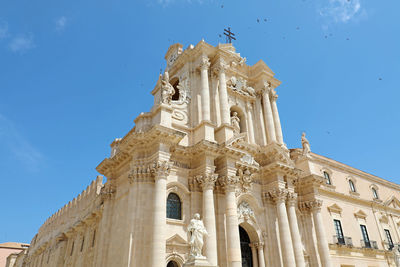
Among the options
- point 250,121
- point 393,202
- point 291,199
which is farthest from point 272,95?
point 393,202

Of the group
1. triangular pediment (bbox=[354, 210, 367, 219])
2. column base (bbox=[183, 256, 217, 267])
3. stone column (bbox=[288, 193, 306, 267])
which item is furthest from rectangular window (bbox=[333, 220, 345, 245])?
column base (bbox=[183, 256, 217, 267])

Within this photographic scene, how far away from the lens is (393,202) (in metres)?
31.8

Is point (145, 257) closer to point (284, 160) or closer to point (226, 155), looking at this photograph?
point (226, 155)

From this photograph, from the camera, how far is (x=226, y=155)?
18281 mm

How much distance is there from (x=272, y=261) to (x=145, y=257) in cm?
832

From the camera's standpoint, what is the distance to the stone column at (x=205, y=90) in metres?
19.8

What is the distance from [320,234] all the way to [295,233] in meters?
3.27

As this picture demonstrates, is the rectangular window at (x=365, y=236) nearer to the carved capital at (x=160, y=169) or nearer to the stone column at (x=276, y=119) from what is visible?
the stone column at (x=276, y=119)

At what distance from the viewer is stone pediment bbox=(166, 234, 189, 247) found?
51.0ft

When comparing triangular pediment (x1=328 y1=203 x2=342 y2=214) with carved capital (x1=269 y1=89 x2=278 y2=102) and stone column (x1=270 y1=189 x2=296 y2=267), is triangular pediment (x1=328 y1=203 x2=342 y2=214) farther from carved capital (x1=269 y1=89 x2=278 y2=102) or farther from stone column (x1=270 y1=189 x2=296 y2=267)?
carved capital (x1=269 y1=89 x2=278 y2=102)

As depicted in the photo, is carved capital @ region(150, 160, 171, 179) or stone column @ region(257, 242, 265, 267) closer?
carved capital @ region(150, 160, 171, 179)

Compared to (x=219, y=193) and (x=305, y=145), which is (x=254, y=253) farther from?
(x=305, y=145)

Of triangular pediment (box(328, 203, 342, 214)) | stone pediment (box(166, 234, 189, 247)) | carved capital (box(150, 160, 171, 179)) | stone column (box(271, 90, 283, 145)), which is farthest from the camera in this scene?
triangular pediment (box(328, 203, 342, 214))

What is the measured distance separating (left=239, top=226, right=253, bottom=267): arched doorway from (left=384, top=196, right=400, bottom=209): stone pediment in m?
18.5
